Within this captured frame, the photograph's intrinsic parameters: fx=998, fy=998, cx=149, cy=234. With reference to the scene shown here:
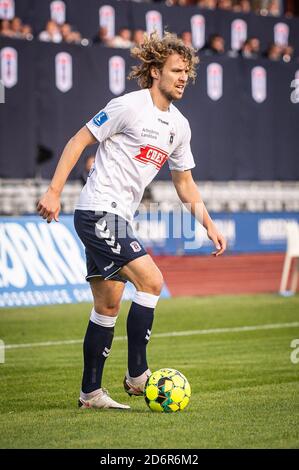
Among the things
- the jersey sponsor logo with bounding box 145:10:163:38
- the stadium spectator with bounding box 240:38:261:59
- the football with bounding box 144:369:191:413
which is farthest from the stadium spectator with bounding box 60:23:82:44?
the football with bounding box 144:369:191:413

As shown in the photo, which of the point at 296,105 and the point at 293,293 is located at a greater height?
the point at 296,105

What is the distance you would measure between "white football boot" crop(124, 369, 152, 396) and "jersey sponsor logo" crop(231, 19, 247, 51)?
1879cm

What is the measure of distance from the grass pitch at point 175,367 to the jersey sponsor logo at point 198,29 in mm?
10203

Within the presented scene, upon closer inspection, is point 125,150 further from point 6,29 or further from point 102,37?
point 102,37

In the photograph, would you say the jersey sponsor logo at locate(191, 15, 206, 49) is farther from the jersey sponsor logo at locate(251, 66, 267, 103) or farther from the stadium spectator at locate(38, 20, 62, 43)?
the stadium spectator at locate(38, 20, 62, 43)

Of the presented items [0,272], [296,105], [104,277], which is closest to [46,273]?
[0,272]

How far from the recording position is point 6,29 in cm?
2048

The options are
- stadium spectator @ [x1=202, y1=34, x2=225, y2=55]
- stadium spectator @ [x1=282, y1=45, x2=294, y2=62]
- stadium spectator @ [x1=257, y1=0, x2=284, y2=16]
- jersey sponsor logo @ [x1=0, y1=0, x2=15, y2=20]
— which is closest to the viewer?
jersey sponsor logo @ [x1=0, y1=0, x2=15, y2=20]

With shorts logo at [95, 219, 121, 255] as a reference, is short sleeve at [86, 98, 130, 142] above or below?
above

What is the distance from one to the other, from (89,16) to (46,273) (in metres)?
8.51

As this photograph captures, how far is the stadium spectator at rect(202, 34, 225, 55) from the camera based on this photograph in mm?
24328

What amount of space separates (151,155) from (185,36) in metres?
15.8
